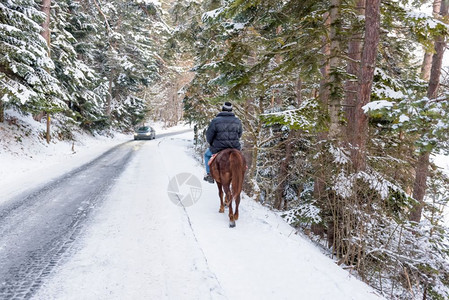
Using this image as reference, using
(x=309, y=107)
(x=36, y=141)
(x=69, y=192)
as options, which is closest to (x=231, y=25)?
(x=309, y=107)

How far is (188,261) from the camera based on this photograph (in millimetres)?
3223

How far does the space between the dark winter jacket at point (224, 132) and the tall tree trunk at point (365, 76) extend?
2491 millimetres

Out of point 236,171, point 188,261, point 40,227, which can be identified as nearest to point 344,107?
point 236,171

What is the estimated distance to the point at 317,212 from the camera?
5543 mm

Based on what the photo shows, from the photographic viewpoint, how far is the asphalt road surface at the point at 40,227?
9.18 feet

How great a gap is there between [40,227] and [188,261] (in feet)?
9.24

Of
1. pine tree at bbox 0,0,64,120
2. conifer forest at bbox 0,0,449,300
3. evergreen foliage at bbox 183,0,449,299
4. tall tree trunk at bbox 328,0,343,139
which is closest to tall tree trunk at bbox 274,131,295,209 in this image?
conifer forest at bbox 0,0,449,300

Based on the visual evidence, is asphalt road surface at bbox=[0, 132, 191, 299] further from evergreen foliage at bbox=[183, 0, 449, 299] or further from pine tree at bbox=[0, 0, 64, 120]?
pine tree at bbox=[0, 0, 64, 120]

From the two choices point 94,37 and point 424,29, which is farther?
point 94,37

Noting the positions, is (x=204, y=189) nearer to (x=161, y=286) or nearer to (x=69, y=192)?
(x=69, y=192)

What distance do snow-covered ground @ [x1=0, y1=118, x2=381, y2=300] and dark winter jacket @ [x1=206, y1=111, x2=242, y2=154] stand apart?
1.49 m

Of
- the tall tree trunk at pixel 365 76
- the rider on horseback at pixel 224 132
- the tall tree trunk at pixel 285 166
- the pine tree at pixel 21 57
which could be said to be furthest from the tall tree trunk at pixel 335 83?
the pine tree at pixel 21 57

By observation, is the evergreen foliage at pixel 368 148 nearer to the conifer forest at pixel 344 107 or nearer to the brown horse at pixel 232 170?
the conifer forest at pixel 344 107

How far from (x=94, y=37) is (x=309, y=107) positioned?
2310cm
